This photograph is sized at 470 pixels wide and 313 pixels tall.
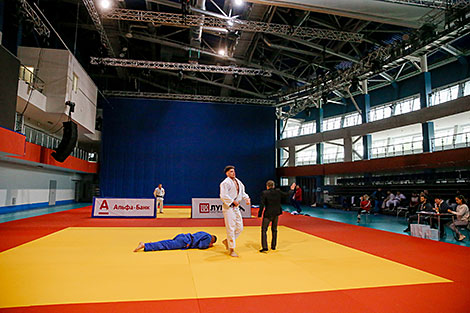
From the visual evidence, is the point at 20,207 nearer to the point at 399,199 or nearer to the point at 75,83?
the point at 75,83

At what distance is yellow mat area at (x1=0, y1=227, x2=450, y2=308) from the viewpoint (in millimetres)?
3766

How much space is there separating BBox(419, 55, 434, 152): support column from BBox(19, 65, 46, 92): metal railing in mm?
23098

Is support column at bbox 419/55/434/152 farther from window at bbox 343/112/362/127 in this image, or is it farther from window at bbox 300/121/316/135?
window at bbox 300/121/316/135

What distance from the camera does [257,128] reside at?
85.1 ft

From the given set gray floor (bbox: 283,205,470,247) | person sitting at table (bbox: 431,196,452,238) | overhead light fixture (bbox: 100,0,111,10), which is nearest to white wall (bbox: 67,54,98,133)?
overhead light fixture (bbox: 100,0,111,10)

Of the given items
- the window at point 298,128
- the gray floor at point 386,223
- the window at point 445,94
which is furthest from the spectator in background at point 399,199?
the window at point 298,128

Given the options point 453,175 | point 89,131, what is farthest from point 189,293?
point 89,131

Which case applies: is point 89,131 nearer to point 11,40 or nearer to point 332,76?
point 11,40

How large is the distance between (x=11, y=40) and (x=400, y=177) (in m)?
24.8

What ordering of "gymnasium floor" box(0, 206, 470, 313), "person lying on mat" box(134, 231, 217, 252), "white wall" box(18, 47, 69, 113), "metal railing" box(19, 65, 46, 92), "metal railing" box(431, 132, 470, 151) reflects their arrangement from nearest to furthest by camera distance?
"gymnasium floor" box(0, 206, 470, 313) → "person lying on mat" box(134, 231, 217, 252) → "metal railing" box(19, 65, 46, 92) → "white wall" box(18, 47, 69, 113) → "metal railing" box(431, 132, 470, 151)

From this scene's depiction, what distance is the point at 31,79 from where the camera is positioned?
15555 millimetres

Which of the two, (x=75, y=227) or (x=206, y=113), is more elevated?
(x=206, y=113)

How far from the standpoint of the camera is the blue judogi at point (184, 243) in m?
6.20

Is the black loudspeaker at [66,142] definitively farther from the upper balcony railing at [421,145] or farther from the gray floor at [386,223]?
the upper balcony railing at [421,145]
